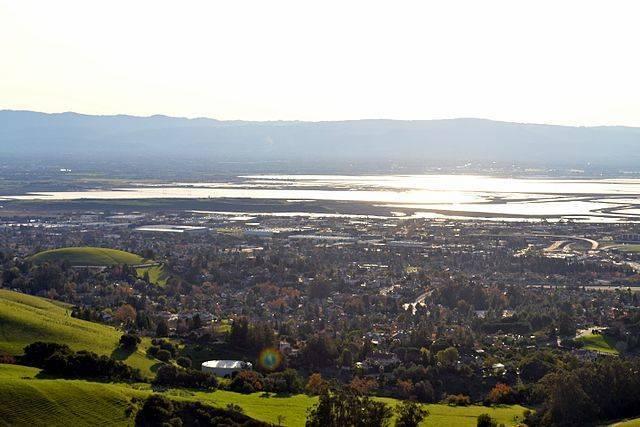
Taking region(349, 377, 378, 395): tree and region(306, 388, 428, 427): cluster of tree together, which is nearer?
region(306, 388, 428, 427): cluster of tree

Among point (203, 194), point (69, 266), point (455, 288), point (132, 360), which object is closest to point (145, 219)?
point (203, 194)

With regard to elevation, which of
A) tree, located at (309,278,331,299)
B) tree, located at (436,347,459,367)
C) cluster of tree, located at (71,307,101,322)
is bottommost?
tree, located at (309,278,331,299)

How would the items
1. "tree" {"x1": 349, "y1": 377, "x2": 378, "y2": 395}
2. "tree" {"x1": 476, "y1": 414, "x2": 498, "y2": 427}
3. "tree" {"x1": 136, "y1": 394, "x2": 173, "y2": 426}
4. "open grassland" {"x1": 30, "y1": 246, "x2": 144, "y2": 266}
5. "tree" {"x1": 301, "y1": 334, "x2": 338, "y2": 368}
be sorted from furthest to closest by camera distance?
1. "open grassland" {"x1": 30, "y1": 246, "x2": 144, "y2": 266}
2. "tree" {"x1": 301, "y1": 334, "x2": 338, "y2": 368}
3. "tree" {"x1": 349, "y1": 377, "x2": 378, "y2": 395}
4. "tree" {"x1": 476, "y1": 414, "x2": 498, "y2": 427}
5. "tree" {"x1": 136, "y1": 394, "x2": 173, "y2": 426}

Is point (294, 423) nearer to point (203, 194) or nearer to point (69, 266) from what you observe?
point (69, 266)

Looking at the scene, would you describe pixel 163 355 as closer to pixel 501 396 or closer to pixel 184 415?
pixel 184 415

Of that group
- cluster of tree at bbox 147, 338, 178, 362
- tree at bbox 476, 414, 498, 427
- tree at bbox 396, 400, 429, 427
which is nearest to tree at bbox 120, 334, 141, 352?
cluster of tree at bbox 147, 338, 178, 362

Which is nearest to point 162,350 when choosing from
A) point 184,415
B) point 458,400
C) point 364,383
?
point 364,383

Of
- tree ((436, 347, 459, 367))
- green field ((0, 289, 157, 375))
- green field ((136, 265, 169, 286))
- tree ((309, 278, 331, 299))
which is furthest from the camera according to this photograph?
green field ((136, 265, 169, 286))

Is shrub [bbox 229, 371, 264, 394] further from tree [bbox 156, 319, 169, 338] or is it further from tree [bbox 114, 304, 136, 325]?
tree [bbox 114, 304, 136, 325]
